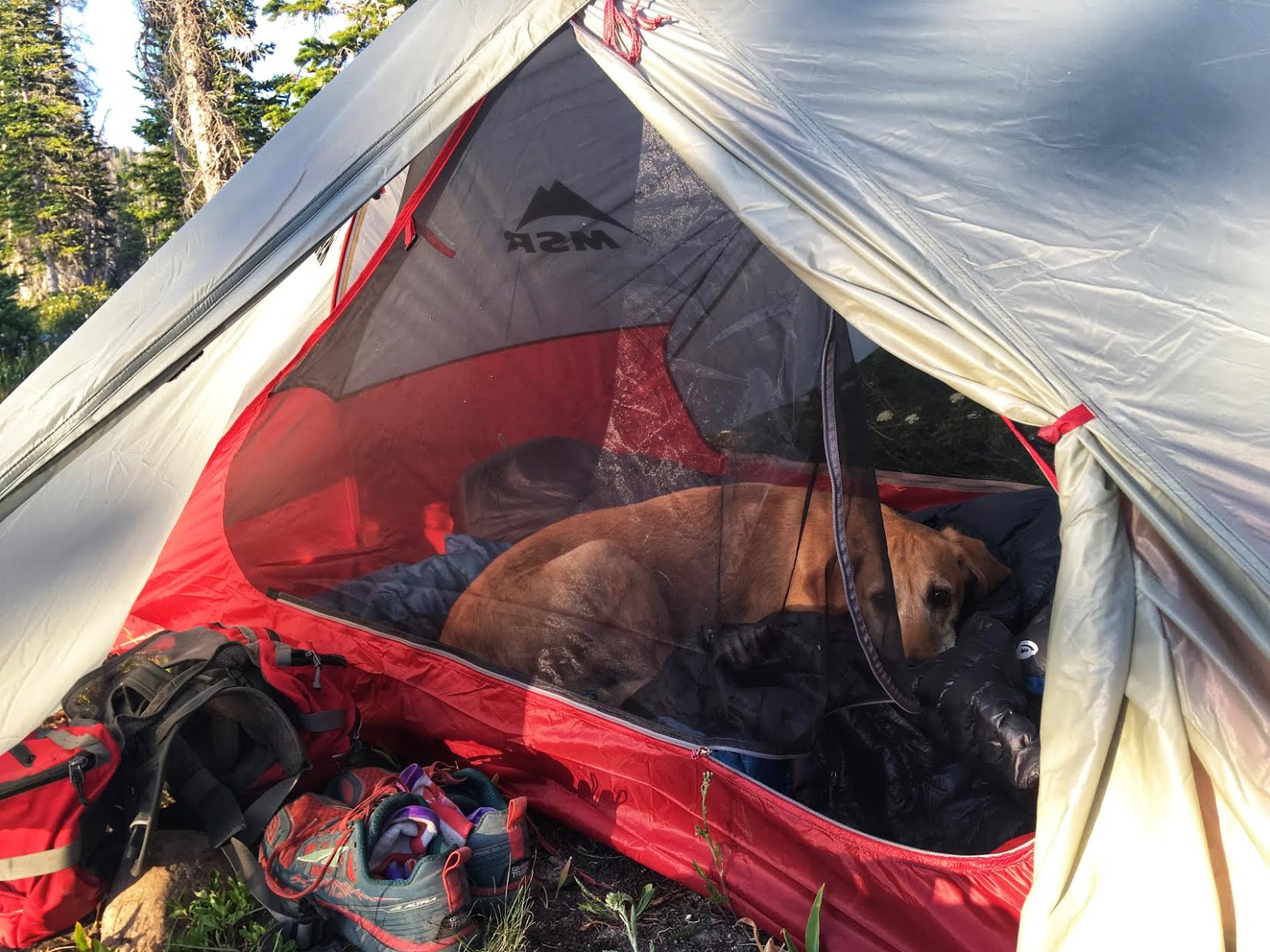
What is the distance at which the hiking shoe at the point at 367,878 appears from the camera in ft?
7.72

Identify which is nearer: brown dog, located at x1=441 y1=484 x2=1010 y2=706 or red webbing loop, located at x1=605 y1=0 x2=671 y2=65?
red webbing loop, located at x1=605 y1=0 x2=671 y2=65

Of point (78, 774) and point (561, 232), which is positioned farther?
point (561, 232)

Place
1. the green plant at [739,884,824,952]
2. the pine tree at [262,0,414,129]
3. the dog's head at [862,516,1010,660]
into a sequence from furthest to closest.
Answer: the pine tree at [262,0,414,129] < the dog's head at [862,516,1010,660] < the green plant at [739,884,824,952]

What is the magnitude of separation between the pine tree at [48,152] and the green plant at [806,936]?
3095 cm

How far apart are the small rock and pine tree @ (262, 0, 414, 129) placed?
13400 mm

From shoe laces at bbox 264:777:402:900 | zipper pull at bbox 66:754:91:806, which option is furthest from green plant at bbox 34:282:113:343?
shoe laces at bbox 264:777:402:900

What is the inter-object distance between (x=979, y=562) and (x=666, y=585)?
119 cm

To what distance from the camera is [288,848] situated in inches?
99.7

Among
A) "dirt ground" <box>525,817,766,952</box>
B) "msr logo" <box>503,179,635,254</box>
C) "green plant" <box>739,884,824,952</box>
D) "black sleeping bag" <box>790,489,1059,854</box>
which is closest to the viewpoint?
"green plant" <box>739,884,824,952</box>

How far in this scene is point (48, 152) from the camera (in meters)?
27.9

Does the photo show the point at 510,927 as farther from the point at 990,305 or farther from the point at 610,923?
the point at 990,305

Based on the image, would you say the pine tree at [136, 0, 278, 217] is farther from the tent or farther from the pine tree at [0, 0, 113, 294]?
the pine tree at [0, 0, 113, 294]

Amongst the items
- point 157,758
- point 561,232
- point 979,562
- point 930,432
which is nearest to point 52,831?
point 157,758

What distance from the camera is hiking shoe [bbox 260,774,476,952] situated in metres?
2.35
